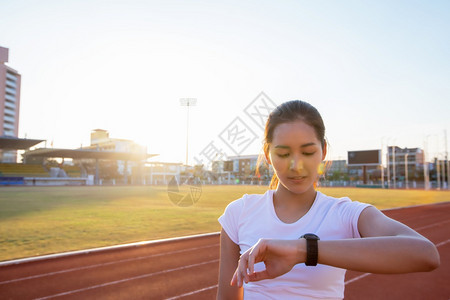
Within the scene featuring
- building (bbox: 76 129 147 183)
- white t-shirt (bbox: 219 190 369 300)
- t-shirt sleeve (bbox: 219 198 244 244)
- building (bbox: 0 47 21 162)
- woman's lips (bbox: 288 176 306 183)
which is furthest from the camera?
building (bbox: 0 47 21 162)

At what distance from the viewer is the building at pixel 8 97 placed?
8275cm

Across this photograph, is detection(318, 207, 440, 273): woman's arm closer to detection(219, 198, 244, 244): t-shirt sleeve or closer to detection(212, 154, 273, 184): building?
detection(219, 198, 244, 244): t-shirt sleeve

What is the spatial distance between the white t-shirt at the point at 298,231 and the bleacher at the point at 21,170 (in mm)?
56417

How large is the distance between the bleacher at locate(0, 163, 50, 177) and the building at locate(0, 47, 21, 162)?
120 feet

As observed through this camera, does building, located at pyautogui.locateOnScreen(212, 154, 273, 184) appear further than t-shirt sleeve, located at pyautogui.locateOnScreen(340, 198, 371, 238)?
Yes

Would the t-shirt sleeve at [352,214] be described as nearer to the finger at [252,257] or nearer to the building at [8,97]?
the finger at [252,257]

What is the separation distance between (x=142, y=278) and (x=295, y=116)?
5366 millimetres

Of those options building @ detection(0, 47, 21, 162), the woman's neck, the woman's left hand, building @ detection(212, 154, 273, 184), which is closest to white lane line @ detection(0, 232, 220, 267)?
the woman's neck

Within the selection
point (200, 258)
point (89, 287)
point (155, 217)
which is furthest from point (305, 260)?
point (155, 217)

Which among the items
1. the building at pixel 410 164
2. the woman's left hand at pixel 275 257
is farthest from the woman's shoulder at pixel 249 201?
the building at pixel 410 164

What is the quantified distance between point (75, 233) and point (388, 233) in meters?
10.4

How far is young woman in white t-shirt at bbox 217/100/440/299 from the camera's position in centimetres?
114

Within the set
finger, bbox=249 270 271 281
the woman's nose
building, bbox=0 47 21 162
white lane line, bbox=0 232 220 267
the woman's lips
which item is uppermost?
building, bbox=0 47 21 162

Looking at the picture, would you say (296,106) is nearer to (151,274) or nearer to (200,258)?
(151,274)
